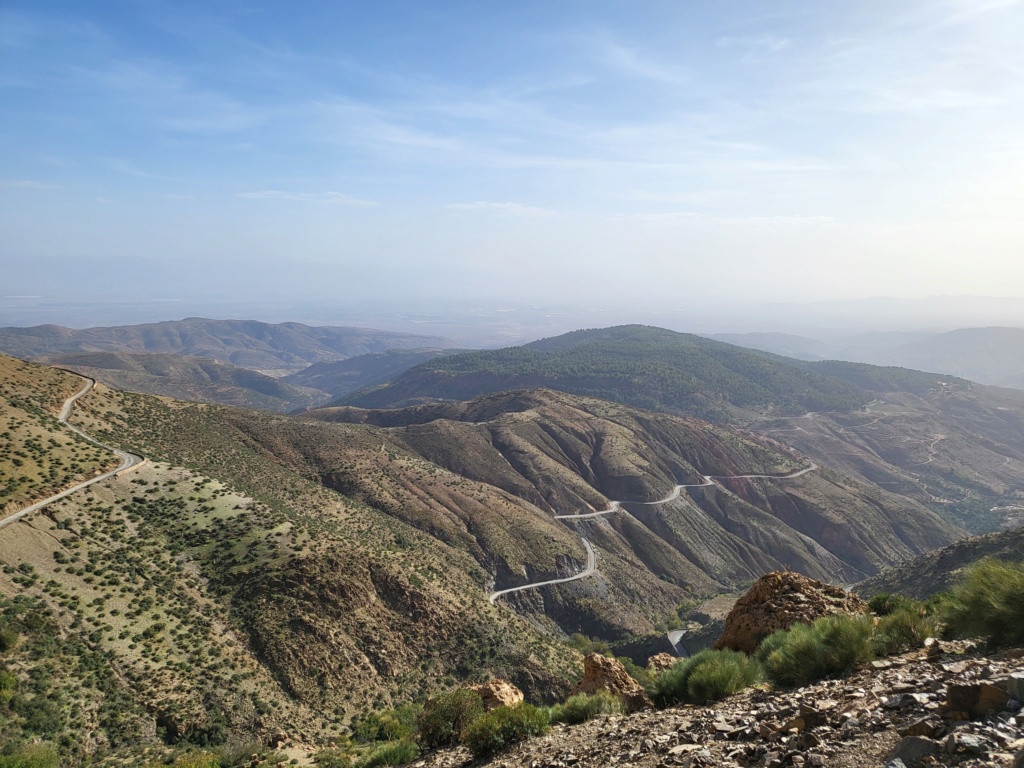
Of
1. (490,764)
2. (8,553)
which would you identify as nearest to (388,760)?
(490,764)

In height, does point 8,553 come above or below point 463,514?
above

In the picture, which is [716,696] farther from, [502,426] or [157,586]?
[502,426]

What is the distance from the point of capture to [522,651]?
124ft

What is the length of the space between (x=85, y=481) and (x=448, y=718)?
3301cm

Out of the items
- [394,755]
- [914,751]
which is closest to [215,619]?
[394,755]

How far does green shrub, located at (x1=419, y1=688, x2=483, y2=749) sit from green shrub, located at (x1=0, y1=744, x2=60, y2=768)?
11.5 m

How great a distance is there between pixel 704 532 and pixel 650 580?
75.9 feet

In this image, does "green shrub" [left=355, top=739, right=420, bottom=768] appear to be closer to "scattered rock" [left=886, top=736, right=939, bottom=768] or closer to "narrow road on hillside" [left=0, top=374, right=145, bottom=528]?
"scattered rock" [left=886, top=736, right=939, bottom=768]

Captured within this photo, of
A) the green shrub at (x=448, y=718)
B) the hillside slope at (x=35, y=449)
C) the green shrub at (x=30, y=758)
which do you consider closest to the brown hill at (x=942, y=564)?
the green shrub at (x=448, y=718)

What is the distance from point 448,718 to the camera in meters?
15.5

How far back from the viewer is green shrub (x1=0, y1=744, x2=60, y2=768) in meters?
16.0

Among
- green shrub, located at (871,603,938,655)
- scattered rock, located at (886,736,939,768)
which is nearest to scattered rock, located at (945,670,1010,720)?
scattered rock, located at (886,736,939,768)

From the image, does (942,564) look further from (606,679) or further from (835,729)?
(835,729)

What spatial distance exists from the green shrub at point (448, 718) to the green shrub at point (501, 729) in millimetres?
1362
